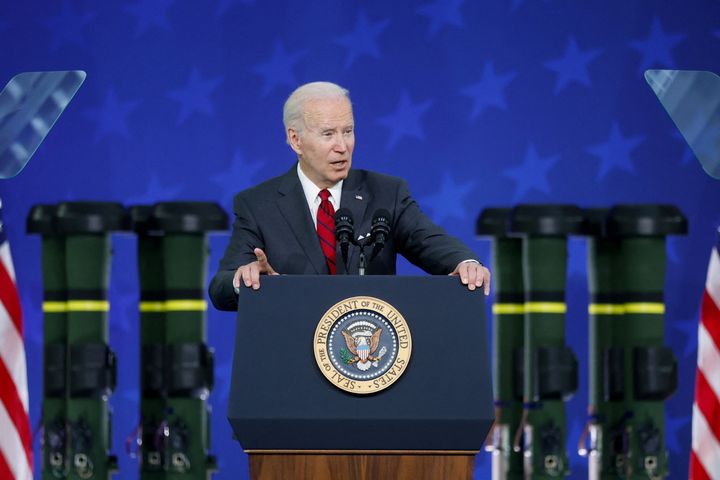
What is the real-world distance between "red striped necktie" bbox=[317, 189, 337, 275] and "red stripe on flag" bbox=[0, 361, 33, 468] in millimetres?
2290

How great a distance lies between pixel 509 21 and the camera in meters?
5.80

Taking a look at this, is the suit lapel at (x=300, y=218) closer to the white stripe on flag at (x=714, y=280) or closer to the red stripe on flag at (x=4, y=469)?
the red stripe on flag at (x=4, y=469)

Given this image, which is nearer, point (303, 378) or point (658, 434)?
point (303, 378)

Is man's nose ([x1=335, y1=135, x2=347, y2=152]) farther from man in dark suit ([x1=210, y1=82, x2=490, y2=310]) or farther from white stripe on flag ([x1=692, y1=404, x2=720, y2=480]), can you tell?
white stripe on flag ([x1=692, y1=404, x2=720, y2=480])

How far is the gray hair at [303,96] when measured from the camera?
3.23m

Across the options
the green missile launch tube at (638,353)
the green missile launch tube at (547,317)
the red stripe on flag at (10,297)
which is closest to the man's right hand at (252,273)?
the green missile launch tube at (547,317)

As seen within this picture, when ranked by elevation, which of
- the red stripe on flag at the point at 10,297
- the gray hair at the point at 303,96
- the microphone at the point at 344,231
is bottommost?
the microphone at the point at 344,231

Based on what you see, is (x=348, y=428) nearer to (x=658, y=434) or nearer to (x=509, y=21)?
(x=658, y=434)

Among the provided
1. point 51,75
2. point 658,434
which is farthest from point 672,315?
point 51,75

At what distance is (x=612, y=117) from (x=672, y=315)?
102 cm

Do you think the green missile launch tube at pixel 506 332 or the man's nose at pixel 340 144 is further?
the green missile launch tube at pixel 506 332

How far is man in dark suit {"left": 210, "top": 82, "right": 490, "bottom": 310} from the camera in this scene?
3148 millimetres

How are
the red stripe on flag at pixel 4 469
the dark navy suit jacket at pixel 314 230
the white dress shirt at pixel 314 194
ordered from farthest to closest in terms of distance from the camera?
the red stripe on flag at pixel 4 469
the white dress shirt at pixel 314 194
the dark navy suit jacket at pixel 314 230

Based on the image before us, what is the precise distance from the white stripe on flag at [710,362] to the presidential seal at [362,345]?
2875 mm
